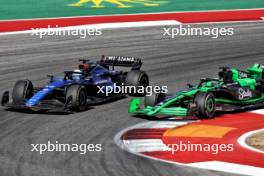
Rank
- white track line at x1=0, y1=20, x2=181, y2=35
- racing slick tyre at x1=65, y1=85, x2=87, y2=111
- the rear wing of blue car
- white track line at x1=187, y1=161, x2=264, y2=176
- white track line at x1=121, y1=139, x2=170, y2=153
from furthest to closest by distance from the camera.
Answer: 1. white track line at x1=0, y1=20, x2=181, y2=35
2. the rear wing of blue car
3. racing slick tyre at x1=65, y1=85, x2=87, y2=111
4. white track line at x1=121, y1=139, x2=170, y2=153
5. white track line at x1=187, y1=161, x2=264, y2=176

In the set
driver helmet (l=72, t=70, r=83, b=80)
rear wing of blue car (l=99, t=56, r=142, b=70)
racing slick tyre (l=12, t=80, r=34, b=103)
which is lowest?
racing slick tyre (l=12, t=80, r=34, b=103)

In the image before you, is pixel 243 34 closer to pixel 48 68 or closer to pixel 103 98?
pixel 48 68

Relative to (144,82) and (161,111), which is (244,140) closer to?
(161,111)

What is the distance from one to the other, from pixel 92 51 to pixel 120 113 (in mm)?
9839

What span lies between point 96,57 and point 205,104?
10413mm

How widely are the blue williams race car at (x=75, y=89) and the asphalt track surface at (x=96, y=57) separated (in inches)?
10.0

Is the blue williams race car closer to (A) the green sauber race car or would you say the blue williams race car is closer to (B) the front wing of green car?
(A) the green sauber race car

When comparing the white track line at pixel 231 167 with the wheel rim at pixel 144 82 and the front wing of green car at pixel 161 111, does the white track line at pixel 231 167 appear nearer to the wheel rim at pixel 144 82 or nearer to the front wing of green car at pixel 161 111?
the front wing of green car at pixel 161 111

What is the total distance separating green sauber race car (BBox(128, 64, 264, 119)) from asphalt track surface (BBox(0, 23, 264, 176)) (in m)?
0.60

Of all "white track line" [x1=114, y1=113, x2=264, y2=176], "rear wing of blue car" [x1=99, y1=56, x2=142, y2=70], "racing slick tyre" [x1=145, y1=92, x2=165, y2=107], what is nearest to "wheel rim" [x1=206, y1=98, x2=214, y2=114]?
"white track line" [x1=114, y1=113, x2=264, y2=176]

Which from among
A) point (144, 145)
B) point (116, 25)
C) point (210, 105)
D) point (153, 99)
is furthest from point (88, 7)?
point (144, 145)

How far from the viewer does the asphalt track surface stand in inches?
571

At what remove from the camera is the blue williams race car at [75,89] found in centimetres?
1903

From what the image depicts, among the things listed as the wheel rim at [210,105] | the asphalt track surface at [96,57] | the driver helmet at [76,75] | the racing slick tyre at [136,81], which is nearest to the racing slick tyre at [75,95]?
the asphalt track surface at [96,57]
